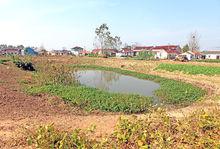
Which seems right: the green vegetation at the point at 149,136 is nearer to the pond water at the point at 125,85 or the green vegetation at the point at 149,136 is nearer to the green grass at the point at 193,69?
the pond water at the point at 125,85

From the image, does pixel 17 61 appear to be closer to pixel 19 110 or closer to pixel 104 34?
pixel 19 110

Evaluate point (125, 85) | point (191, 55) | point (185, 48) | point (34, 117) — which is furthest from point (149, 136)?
point (185, 48)

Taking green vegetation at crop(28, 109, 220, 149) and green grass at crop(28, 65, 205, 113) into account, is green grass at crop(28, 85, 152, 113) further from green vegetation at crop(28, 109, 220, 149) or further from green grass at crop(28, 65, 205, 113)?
green vegetation at crop(28, 109, 220, 149)

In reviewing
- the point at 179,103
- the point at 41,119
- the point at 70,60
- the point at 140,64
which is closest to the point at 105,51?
the point at 70,60

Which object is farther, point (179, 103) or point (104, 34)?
point (104, 34)

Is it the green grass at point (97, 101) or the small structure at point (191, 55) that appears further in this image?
the small structure at point (191, 55)

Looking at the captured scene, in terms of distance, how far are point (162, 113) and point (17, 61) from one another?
87.6 feet

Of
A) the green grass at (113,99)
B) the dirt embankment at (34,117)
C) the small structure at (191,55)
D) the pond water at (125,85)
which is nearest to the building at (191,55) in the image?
the small structure at (191,55)

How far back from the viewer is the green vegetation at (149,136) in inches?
207

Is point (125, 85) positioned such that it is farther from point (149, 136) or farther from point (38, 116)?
point (149, 136)

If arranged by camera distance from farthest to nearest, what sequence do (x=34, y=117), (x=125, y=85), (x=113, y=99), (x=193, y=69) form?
(x=193, y=69) < (x=125, y=85) < (x=113, y=99) < (x=34, y=117)

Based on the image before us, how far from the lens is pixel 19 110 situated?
11.3m

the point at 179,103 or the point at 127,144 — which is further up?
the point at 127,144

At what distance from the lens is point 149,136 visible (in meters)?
5.92
